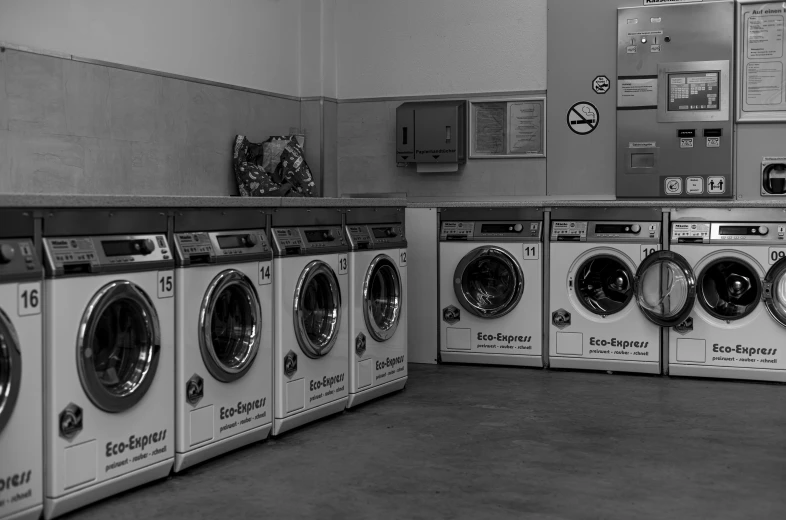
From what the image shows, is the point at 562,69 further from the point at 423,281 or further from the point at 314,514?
the point at 314,514

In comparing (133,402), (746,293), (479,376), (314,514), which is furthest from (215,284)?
(746,293)

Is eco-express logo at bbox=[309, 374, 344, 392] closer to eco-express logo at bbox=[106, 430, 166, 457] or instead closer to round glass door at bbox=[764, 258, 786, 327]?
eco-express logo at bbox=[106, 430, 166, 457]

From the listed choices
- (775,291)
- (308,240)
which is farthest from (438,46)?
(308,240)

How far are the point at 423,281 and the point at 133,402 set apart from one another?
334 centimetres

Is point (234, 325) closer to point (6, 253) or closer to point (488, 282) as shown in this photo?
point (6, 253)

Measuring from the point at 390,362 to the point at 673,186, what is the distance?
8.30 feet

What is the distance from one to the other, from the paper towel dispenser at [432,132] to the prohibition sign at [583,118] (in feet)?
2.63

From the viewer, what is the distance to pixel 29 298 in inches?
113

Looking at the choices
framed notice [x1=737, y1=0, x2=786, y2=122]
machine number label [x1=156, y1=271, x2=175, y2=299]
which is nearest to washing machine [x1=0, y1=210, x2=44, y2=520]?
machine number label [x1=156, y1=271, x2=175, y2=299]

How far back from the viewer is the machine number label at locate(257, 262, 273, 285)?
404 cm

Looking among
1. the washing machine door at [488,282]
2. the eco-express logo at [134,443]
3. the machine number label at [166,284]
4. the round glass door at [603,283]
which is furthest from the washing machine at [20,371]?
the round glass door at [603,283]

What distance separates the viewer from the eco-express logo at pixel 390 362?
16.6ft

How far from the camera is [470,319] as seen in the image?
627cm

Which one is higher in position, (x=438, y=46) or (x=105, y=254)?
(x=438, y=46)
